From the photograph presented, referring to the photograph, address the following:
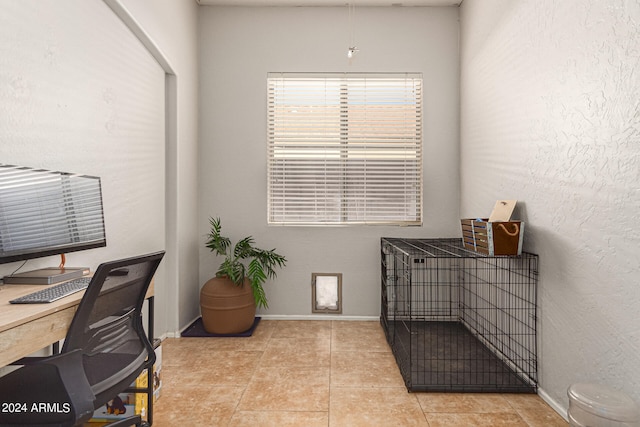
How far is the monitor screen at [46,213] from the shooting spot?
142cm

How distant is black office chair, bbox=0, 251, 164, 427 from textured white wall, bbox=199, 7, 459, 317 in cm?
213

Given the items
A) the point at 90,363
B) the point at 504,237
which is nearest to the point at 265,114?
the point at 504,237

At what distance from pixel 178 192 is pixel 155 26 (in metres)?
1.30

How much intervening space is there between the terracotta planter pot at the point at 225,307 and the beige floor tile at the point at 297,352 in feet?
1.19

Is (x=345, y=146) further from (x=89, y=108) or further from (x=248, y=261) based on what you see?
(x=89, y=108)

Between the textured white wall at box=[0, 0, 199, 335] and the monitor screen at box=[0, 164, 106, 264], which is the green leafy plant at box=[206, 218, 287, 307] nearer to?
the textured white wall at box=[0, 0, 199, 335]

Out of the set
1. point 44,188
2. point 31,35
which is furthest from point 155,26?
point 44,188

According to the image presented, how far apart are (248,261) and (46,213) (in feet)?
7.29

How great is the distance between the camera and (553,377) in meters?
2.12

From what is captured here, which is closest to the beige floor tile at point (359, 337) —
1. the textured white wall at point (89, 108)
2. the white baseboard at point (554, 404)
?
the white baseboard at point (554, 404)

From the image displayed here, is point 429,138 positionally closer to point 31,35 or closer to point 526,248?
point 526,248

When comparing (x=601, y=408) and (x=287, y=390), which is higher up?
(x=601, y=408)

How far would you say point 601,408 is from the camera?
150 centimetres

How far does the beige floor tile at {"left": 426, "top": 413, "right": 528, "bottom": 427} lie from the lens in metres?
1.94
